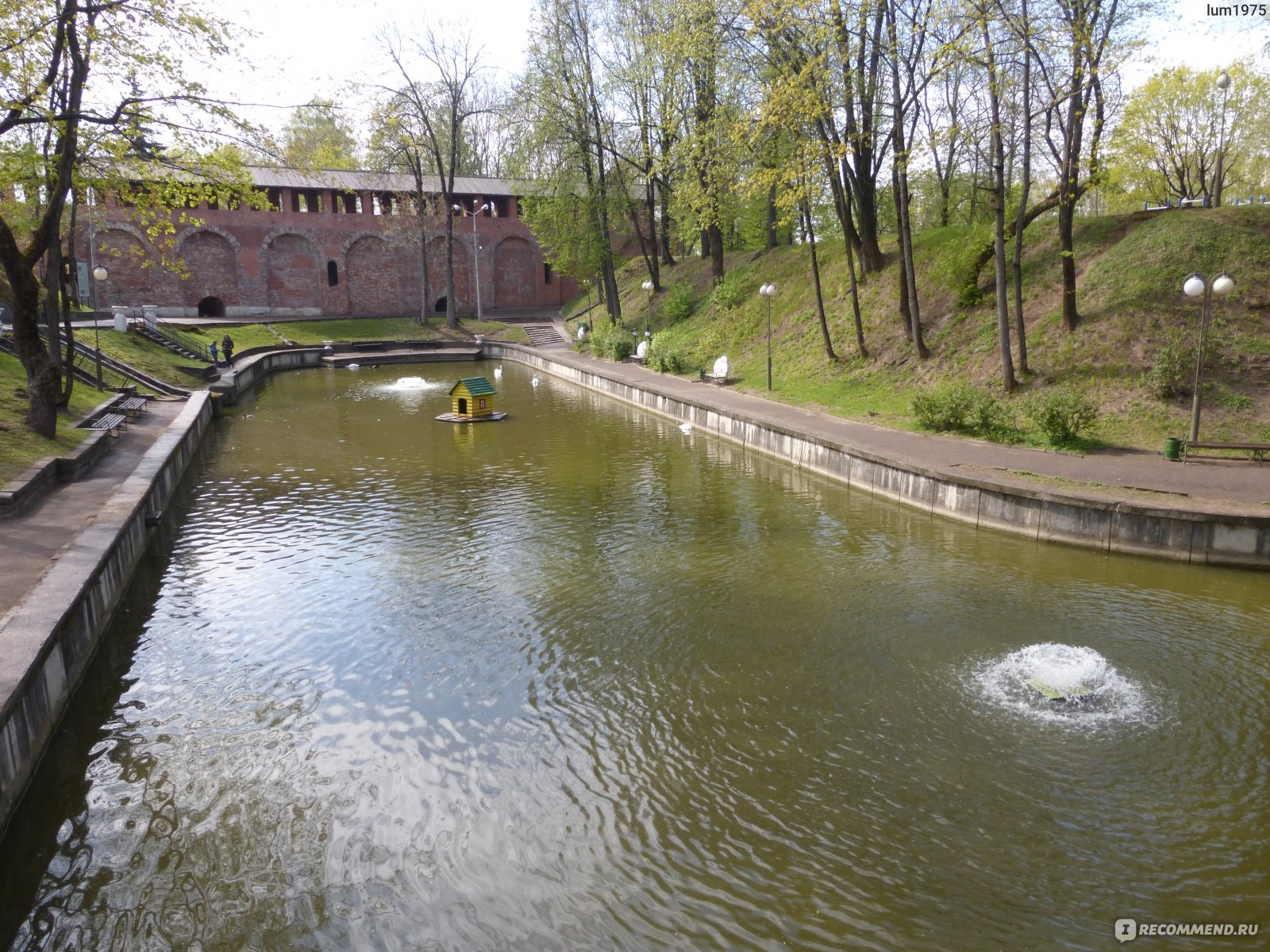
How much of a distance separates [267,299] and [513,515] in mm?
38260

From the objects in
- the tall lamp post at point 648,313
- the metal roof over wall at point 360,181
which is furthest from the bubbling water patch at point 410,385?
the metal roof over wall at point 360,181

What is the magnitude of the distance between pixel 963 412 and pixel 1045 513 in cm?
447

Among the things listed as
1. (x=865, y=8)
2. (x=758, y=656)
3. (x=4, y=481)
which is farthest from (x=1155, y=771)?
(x=865, y=8)

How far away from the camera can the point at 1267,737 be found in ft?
21.1

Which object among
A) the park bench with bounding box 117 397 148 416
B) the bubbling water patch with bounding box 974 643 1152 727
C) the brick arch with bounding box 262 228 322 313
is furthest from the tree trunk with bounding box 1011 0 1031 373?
the brick arch with bounding box 262 228 322 313

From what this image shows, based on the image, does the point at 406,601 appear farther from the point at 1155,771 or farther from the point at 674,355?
the point at 674,355

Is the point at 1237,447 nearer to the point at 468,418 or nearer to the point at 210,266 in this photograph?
the point at 468,418

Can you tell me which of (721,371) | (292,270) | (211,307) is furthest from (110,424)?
(292,270)

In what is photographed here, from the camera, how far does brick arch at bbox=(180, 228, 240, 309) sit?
42969 millimetres

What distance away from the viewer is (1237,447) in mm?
12219

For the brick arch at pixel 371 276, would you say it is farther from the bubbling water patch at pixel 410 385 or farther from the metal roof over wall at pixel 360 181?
the bubbling water patch at pixel 410 385

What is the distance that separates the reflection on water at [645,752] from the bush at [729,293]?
19.6 m

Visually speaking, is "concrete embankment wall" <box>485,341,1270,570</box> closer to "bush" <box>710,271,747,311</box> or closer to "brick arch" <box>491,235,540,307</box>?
"bush" <box>710,271,747,311</box>

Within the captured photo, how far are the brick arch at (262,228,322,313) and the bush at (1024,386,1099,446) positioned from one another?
41014 millimetres
